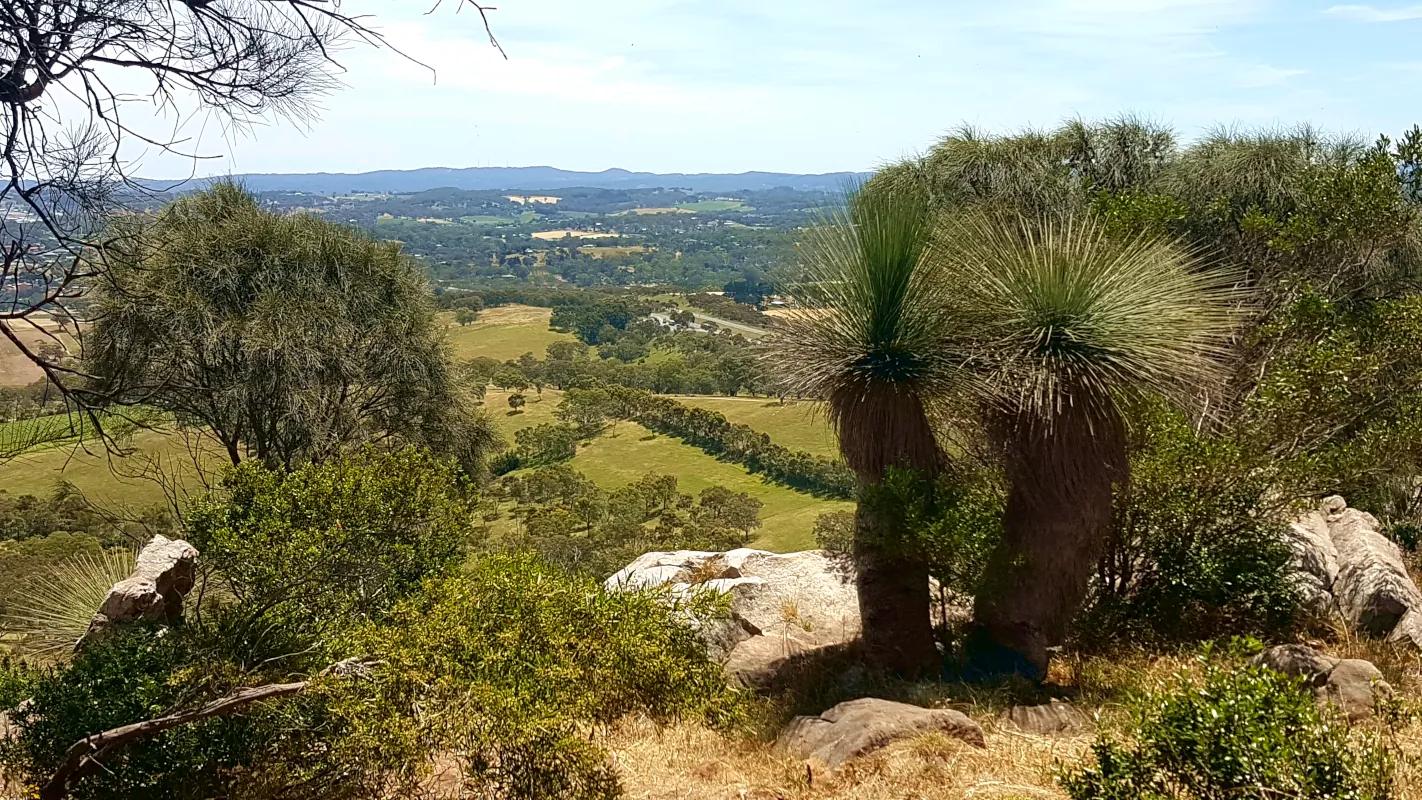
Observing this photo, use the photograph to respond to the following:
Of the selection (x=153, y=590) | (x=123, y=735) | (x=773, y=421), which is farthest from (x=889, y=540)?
(x=773, y=421)

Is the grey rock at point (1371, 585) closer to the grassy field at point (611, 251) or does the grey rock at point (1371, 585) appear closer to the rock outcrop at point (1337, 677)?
the rock outcrop at point (1337, 677)

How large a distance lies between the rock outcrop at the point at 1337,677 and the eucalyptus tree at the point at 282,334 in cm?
1179

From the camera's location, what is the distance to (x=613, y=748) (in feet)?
17.4

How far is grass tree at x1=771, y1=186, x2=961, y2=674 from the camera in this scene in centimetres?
614

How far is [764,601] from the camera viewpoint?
937 cm

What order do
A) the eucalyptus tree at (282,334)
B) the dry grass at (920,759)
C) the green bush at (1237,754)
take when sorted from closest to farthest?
the green bush at (1237,754) < the dry grass at (920,759) < the eucalyptus tree at (282,334)

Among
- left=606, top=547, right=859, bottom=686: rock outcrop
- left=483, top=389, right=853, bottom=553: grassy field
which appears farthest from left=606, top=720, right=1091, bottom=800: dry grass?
left=483, top=389, right=853, bottom=553: grassy field

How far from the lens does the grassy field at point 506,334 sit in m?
97.1

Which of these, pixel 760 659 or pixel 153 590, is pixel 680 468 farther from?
pixel 153 590

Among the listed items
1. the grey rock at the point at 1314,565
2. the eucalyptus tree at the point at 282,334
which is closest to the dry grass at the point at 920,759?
the grey rock at the point at 1314,565

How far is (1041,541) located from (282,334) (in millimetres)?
11013

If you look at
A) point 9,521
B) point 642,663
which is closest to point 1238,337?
point 642,663

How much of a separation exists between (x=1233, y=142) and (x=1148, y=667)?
11053 millimetres

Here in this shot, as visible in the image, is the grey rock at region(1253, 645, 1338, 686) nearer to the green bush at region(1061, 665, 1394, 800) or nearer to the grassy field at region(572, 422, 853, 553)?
the green bush at region(1061, 665, 1394, 800)
